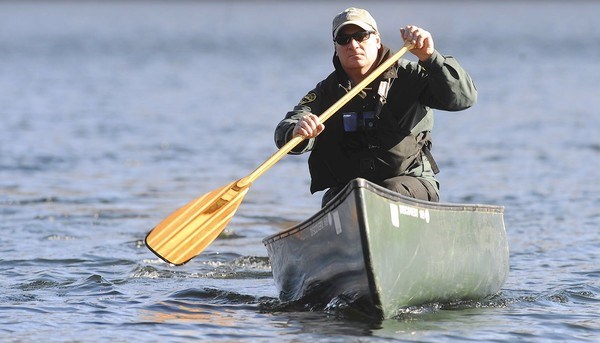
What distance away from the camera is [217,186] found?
44.1 feet

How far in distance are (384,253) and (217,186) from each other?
690 centimetres

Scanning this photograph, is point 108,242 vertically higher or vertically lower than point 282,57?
lower

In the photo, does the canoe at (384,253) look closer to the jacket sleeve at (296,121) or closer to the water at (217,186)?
the water at (217,186)

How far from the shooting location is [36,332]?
704 cm

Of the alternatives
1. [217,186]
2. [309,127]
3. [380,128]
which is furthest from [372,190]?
[217,186]

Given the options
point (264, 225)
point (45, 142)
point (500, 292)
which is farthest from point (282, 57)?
point (500, 292)

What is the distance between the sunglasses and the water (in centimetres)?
152

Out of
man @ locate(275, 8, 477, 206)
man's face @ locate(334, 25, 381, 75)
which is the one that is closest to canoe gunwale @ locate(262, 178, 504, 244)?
man @ locate(275, 8, 477, 206)

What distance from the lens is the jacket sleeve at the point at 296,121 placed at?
7.20 metres

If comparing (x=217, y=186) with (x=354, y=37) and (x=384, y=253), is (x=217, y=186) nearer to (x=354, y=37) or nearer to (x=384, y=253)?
(x=354, y=37)

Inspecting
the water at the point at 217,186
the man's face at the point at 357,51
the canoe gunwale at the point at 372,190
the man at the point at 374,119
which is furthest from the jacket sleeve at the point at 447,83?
the water at the point at 217,186

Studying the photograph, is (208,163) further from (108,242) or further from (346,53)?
(346,53)

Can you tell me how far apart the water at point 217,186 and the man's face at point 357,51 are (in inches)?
54.7

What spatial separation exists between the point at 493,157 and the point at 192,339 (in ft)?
29.7
